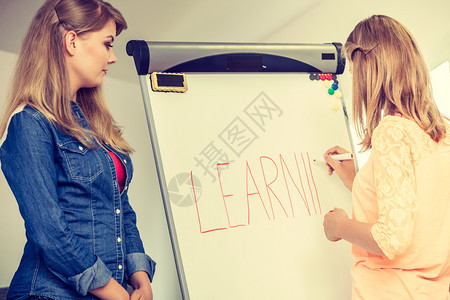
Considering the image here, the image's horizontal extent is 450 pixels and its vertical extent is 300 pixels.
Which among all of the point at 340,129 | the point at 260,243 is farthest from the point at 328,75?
the point at 260,243

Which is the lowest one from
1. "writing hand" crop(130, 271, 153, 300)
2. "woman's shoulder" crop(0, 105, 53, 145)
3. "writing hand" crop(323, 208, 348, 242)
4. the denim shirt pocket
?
"writing hand" crop(130, 271, 153, 300)

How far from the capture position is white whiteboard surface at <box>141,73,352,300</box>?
4.20 feet

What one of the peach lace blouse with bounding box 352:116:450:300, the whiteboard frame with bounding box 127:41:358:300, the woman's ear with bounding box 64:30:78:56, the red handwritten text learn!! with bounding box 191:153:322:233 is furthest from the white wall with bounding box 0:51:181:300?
the peach lace blouse with bounding box 352:116:450:300

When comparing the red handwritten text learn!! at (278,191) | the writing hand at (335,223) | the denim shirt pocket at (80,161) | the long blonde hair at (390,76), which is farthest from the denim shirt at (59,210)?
the long blonde hair at (390,76)

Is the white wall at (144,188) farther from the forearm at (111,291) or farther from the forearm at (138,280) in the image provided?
the forearm at (111,291)

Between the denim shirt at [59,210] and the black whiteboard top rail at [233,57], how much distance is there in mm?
395

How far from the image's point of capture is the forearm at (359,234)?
1006 mm

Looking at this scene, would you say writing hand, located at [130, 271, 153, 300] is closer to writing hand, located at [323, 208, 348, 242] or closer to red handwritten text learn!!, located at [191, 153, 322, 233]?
red handwritten text learn!!, located at [191, 153, 322, 233]

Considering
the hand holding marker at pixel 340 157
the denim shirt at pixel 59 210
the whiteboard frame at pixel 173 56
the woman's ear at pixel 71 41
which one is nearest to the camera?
the denim shirt at pixel 59 210

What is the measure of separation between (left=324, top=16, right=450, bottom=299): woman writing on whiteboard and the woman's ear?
0.69m

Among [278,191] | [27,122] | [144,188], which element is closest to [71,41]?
[27,122]

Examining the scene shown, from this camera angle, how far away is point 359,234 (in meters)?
1.04

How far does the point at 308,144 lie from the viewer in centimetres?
149

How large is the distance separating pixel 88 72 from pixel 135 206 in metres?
1.29
